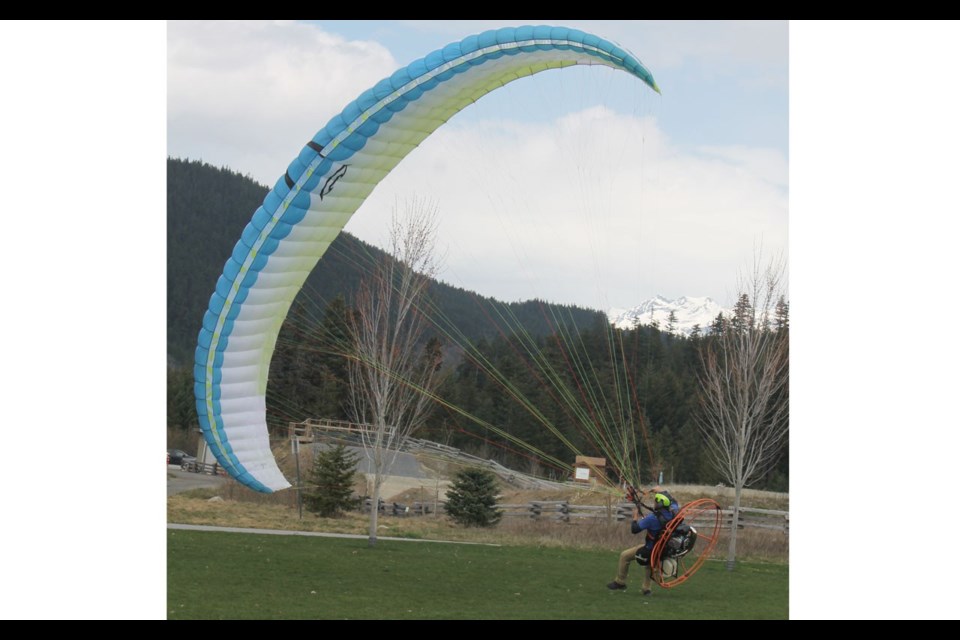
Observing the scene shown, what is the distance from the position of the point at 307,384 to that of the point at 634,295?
53.7 ft

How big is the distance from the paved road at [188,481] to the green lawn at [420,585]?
6906 millimetres

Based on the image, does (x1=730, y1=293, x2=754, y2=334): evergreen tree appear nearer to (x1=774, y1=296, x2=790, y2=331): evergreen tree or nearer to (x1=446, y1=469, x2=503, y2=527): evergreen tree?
(x1=774, y1=296, x2=790, y2=331): evergreen tree

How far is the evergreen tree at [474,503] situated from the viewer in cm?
1556

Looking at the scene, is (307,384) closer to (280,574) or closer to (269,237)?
(280,574)

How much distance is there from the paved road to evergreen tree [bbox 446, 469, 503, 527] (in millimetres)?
5089

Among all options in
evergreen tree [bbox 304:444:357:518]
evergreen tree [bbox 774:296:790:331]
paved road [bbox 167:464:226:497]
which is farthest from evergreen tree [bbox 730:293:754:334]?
paved road [bbox 167:464:226:497]

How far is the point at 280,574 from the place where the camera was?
28.7 ft

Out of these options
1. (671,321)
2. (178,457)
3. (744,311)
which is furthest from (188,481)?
(744,311)

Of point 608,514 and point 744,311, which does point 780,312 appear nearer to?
point 744,311

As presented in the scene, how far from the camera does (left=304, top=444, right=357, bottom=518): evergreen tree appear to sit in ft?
49.8

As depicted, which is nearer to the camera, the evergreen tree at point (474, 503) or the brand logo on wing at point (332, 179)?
the brand logo on wing at point (332, 179)

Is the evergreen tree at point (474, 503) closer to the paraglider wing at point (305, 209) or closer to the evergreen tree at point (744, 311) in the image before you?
the evergreen tree at point (744, 311)

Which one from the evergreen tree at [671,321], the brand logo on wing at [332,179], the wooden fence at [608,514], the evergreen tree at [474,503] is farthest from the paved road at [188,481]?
the brand logo on wing at [332,179]
